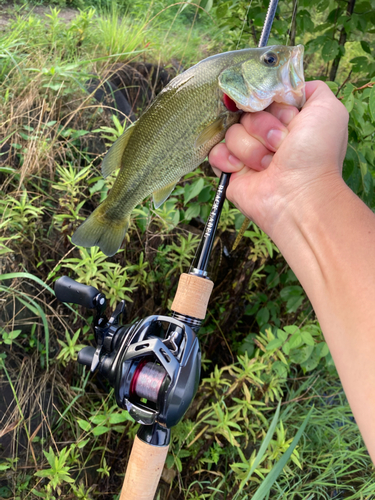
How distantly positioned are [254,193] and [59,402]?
1600 mm

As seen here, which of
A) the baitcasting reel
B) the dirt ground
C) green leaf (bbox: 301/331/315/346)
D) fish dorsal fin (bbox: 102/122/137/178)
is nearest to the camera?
the baitcasting reel

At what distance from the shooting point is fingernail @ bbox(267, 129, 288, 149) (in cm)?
137

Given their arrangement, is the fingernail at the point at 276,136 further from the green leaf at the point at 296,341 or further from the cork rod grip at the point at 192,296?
the green leaf at the point at 296,341

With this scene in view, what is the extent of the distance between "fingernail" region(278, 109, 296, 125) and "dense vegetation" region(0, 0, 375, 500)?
0.34 metres

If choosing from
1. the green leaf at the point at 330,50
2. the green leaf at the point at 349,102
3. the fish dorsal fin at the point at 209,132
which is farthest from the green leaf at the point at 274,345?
the green leaf at the point at 330,50

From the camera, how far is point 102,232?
1541mm

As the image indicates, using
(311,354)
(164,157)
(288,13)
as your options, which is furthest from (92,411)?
(288,13)

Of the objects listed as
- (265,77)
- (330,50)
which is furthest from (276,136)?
(330,50)

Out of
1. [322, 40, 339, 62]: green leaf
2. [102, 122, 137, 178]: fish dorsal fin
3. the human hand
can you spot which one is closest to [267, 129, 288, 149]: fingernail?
the human hand

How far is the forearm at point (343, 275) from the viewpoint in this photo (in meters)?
0.88

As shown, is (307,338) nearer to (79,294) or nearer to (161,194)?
(161,194)

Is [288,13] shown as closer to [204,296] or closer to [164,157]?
[164,157]

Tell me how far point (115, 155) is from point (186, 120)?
1.10ft

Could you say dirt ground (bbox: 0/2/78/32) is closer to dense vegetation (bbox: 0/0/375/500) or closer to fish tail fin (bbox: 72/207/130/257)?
dense vegetation (bbox: 0/0/375/500)
